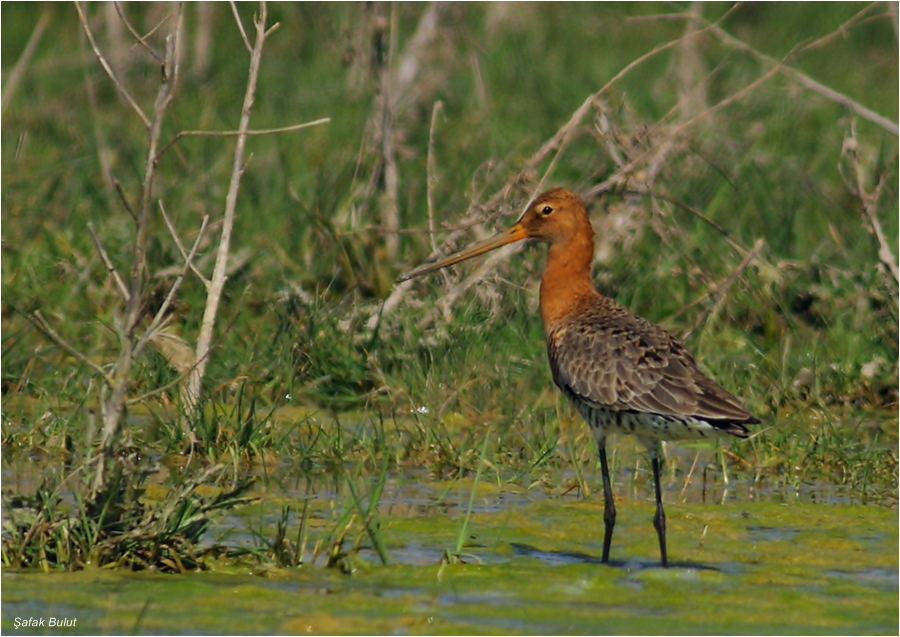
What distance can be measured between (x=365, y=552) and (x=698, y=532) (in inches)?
54.5

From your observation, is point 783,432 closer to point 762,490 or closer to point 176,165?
point 762,490

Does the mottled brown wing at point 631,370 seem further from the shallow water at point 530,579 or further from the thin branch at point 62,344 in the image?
the thin branch at point 62,344

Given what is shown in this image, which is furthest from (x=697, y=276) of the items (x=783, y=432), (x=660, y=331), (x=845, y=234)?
(x=660, y=331)

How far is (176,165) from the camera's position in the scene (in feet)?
33.7

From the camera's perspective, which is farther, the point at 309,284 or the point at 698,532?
the point at 309,284

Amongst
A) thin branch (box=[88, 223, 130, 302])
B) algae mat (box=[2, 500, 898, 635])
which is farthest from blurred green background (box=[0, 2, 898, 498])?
algae mat (box=[2, 500, 898, 635])

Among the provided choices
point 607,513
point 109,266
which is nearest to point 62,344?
point 109,266

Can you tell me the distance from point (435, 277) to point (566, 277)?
5.64 ft

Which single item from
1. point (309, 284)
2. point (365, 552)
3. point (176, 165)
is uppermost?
point (176, 165)

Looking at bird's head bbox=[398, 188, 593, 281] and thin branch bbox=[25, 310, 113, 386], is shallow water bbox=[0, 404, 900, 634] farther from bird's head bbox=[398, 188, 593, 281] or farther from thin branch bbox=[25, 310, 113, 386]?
bird's head bbox=[398, 188, 593, 281]

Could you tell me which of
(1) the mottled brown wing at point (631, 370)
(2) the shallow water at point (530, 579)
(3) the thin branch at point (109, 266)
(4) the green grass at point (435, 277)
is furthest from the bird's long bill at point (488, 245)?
(3) the thin branch at point (109, 266)

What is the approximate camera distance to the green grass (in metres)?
6.73

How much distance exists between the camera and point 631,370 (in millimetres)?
5805

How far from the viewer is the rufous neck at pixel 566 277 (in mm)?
6582
